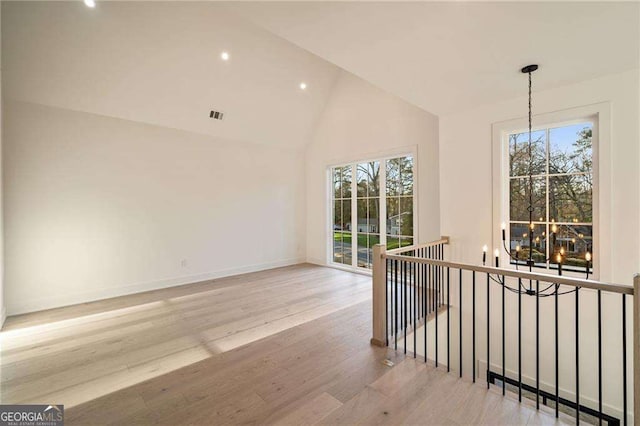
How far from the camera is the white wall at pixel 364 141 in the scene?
14.7ft

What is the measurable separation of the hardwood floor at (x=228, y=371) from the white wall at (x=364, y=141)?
2.23 m

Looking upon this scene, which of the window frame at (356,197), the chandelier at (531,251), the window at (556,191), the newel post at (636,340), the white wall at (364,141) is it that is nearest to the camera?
the newel post at (636,340)

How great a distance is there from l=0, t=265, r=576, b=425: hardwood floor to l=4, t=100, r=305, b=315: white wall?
67cm

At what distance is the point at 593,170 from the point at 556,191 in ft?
1.19

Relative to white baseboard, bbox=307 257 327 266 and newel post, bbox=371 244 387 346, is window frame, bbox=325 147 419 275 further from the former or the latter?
newel post, bbox=371 244 387 346

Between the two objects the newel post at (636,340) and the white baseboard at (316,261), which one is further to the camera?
the white baseboard at (316,261)

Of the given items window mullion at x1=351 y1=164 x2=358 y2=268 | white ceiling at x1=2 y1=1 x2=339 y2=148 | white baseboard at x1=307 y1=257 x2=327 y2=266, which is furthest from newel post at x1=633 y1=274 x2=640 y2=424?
white baseboard at x1=307 y1=257 x2=327 y2=266

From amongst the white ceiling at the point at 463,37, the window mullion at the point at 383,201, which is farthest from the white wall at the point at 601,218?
the window mullion at the point at 383,201

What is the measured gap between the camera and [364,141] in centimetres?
544

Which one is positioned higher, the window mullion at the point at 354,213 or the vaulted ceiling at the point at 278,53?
the vaulted ceiling at the point at 278,53

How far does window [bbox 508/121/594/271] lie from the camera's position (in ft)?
9.53

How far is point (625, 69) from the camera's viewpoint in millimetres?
2576

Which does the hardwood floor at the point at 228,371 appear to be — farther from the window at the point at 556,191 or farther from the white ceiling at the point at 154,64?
the white ceiling at the point at 154,64

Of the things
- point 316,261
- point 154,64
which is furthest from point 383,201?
point 154,64
